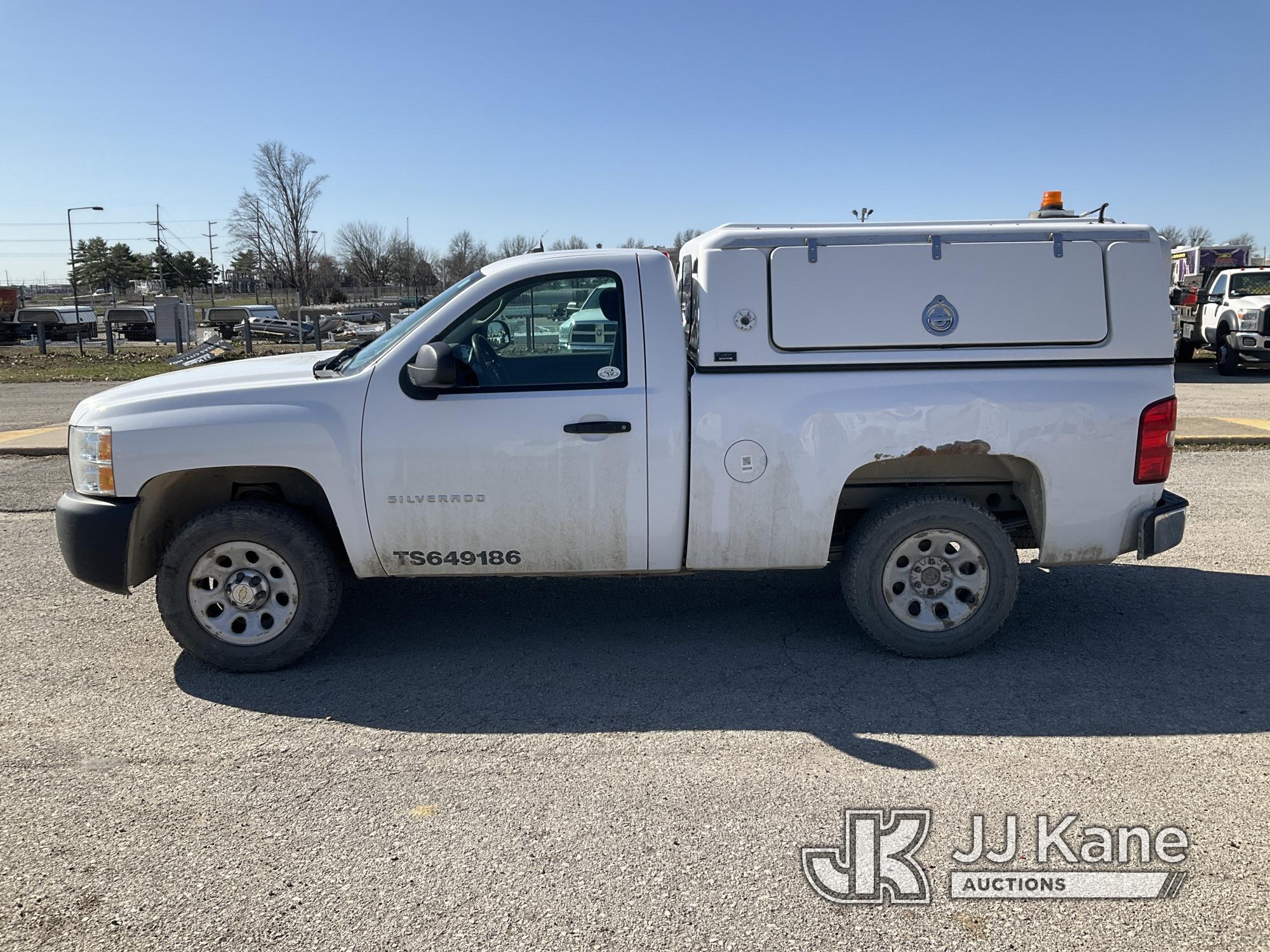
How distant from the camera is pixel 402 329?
4973 millimetres

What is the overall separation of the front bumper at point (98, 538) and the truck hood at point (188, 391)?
0.40 metres

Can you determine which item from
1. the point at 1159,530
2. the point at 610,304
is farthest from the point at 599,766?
the point at 1159,530

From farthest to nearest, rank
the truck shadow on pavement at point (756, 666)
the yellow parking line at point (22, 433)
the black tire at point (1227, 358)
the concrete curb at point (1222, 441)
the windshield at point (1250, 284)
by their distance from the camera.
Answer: the windshield at point (1250, 284) < the black tire at point (1227, 358) < the yellow parking line at point (22, 433) < the concrete curb at point (1222, 441) < the truck shadow on pavement at point (756, 666)

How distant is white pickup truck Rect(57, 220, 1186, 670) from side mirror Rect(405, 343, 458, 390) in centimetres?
6

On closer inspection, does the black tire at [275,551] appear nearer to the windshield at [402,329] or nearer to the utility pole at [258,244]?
the windshield at [402,329]

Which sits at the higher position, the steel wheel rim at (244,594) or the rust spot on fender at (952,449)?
the rust spot on fender at (952,449)

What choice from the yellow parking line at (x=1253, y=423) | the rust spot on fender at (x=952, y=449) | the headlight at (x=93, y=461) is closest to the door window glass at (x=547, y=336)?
the rust spot on fender at (x=952, y=449)

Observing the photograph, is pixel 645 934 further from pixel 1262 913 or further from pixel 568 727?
pixel 1262 913

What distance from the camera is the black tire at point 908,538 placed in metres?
4.80

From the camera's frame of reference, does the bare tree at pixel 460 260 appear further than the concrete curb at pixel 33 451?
Yes

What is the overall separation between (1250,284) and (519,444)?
2119cm

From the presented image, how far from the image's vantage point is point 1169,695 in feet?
14.7

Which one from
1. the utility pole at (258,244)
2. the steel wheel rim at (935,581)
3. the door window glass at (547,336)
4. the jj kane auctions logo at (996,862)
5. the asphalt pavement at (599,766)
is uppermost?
the utility pole at (258,244)

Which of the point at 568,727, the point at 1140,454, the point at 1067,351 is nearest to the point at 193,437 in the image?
the point at 568,727
